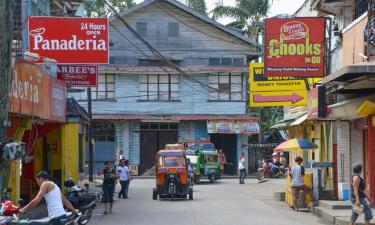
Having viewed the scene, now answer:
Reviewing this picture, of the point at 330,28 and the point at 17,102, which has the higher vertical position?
the point at 330,28

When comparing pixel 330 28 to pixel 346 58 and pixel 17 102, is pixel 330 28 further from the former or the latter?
pixel 17 102

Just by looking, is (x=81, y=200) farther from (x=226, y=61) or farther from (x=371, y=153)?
(x=226, y=61)

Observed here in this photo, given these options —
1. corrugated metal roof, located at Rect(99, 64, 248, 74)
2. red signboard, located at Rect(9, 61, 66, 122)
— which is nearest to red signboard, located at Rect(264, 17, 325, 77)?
red signboard, located at Rect(9, 61, 66, 122)

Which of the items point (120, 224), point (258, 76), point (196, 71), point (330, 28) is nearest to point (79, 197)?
point (120, 224)

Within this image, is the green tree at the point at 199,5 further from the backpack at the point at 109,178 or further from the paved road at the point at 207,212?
the backpack at the point at 109,178

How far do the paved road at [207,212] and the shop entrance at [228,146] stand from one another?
2072 cm

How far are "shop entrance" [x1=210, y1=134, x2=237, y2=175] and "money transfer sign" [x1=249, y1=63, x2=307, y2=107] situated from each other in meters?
20.0

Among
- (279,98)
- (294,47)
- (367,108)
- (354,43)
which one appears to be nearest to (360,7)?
(294,47)

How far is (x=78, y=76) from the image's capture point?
26375 mm

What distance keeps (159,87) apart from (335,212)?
31646 mm

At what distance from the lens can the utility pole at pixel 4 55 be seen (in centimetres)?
1334

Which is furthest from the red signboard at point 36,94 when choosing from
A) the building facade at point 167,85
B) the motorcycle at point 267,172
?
the building facade at point 167,85

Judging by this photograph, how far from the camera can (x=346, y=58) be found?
23.2 metres

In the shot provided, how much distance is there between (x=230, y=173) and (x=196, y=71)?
7970 millimetres
